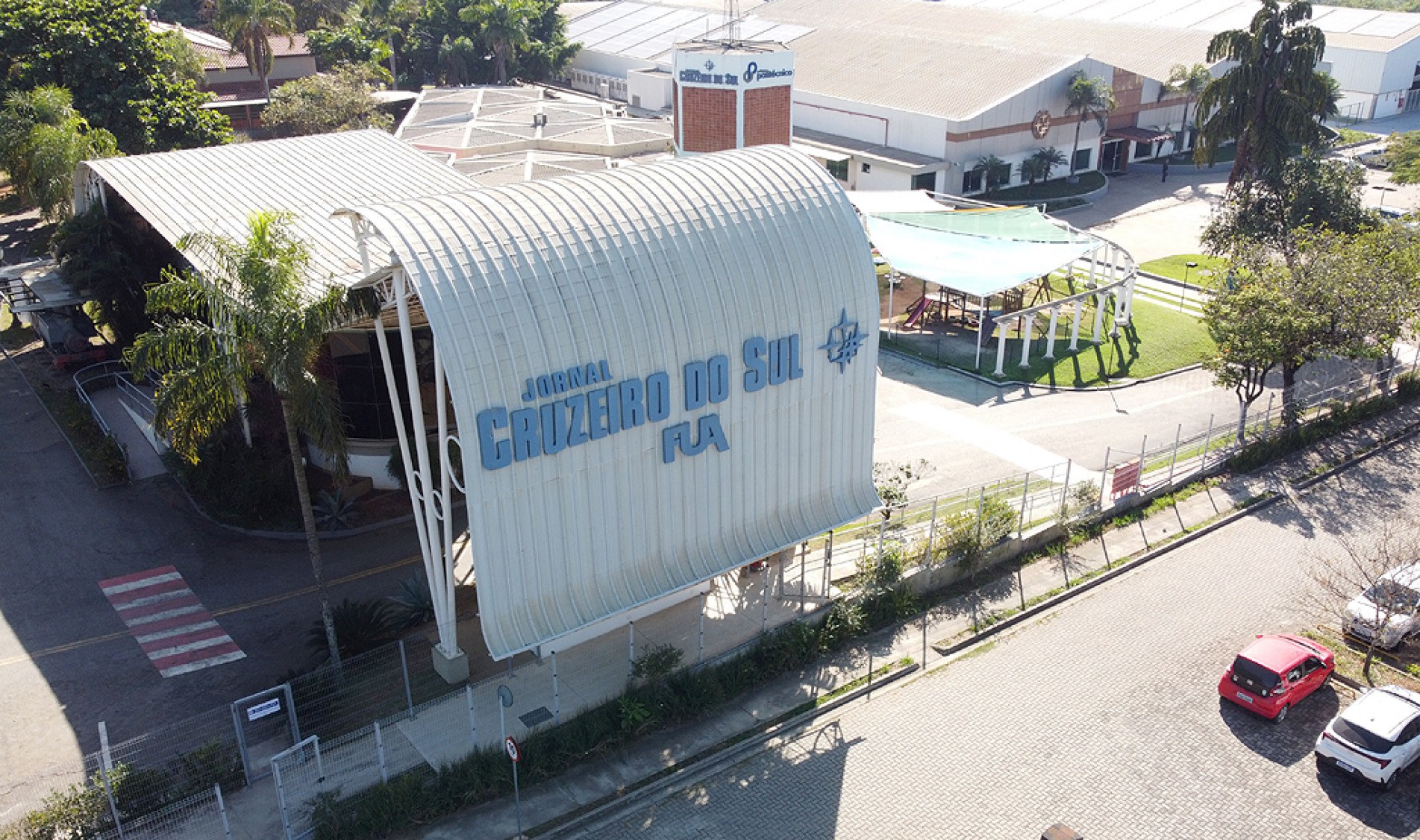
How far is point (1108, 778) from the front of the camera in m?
23.1

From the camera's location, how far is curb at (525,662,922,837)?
21.9m

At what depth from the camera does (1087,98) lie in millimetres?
71438

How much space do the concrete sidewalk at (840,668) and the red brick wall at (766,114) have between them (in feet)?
105

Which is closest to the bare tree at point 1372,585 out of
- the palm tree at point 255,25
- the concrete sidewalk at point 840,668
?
the concrete sidewalk at point 840,668

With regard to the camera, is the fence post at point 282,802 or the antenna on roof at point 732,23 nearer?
the fence post at point 282,802

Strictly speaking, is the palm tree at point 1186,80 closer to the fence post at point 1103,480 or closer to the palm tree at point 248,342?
the fence post at point 1103,480

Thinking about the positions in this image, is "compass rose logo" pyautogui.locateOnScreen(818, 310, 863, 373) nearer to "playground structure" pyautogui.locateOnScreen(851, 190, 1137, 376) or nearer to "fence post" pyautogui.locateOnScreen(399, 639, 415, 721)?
"fence post" pyautogui.locateOnScreen(399, 639, 415, 721)

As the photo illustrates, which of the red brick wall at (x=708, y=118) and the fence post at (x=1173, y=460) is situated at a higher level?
the red brick wall at (x=708, y=118)

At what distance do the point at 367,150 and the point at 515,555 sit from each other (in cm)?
2518

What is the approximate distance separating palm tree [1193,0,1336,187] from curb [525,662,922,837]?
40.8 meters

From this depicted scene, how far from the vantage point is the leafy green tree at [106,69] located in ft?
165

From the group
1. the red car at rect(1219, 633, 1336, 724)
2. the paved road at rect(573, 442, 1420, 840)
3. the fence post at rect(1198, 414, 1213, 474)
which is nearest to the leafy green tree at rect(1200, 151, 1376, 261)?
the fence post at rect(1198, 414, 1213, 474)

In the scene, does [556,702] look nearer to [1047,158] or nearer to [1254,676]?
[1254,676]

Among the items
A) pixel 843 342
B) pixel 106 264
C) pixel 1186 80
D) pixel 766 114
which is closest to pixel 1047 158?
pixel 1186 80
